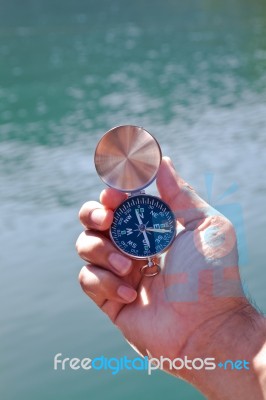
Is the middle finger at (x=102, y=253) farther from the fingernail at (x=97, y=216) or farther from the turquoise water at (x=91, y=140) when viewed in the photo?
the turquoise water at (x=91, y=140)

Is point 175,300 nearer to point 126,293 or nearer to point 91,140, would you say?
point 126,293

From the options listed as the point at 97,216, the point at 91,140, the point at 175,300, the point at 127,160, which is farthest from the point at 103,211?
the point at 91,140

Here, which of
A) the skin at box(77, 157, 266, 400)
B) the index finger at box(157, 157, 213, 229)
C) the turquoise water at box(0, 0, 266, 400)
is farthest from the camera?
the turquoise water at box(0, 0, 266, 400)

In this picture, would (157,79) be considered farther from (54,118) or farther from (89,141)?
(89,141)

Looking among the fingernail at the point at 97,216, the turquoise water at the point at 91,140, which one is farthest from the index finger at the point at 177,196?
the turquoise water at the point at 91,140

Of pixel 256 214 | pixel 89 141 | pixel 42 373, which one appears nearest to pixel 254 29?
pixel 89 141

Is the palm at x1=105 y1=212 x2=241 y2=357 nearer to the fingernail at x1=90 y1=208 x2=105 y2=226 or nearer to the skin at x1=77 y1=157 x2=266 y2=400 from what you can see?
the skin at x1=77 y1=157 x2=266 y2=400

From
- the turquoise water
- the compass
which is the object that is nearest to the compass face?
the compass

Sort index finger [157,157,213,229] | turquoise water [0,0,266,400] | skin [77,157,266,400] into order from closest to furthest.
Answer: skin [77,157,266,400]
index finger [157,157,213,229]
turquoise water [0,0,266,400]
